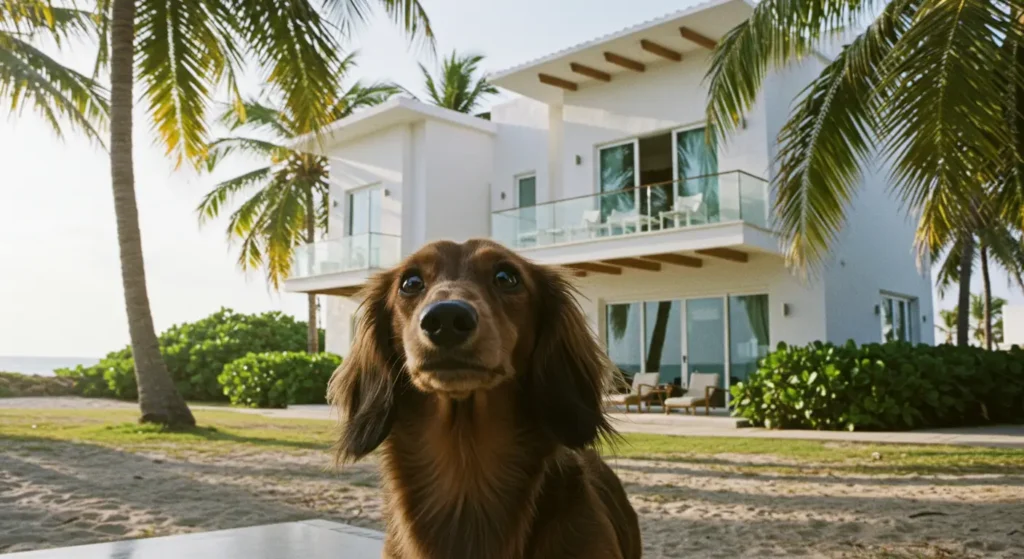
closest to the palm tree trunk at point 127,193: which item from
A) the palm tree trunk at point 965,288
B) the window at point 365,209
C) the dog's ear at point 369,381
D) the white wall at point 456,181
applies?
the dog's ear at point 369,381

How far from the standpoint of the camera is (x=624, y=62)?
18641 mm

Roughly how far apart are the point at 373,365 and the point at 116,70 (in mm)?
9998

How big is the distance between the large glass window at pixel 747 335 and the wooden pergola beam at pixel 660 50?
5.44m

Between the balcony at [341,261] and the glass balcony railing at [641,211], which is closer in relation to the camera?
the glass balcony railing at [641,211]

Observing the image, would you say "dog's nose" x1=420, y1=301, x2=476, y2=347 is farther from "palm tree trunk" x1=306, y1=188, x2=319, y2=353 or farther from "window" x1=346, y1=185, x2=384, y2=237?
"palm tree trunk" x1=306, y1=188, x2=319, y2=353

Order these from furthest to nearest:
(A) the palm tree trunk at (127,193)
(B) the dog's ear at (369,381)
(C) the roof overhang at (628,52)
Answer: (C) the roof overhang at (628,52) → (A) the palm tree trunk at (127,193) → (B) the dog's ear at (369,381)

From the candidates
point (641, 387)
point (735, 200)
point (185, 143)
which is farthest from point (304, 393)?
point (735, 200)

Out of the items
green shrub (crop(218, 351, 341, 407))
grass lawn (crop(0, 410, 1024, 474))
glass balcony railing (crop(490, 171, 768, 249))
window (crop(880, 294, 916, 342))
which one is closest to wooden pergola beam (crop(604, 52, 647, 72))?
glass balcony railing (crop(490, 171, 768, 249))

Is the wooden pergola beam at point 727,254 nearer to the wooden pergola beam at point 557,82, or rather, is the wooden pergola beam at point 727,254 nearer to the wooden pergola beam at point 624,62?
the wooden pergola beam at point 624,62

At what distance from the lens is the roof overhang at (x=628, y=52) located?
53.1 feet

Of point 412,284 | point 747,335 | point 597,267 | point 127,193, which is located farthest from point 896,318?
point 412,284

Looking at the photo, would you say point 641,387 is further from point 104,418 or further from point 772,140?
point 104,418

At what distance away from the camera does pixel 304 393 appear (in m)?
21.9

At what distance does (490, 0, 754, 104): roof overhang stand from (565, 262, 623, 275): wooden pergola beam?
4.54 metres
